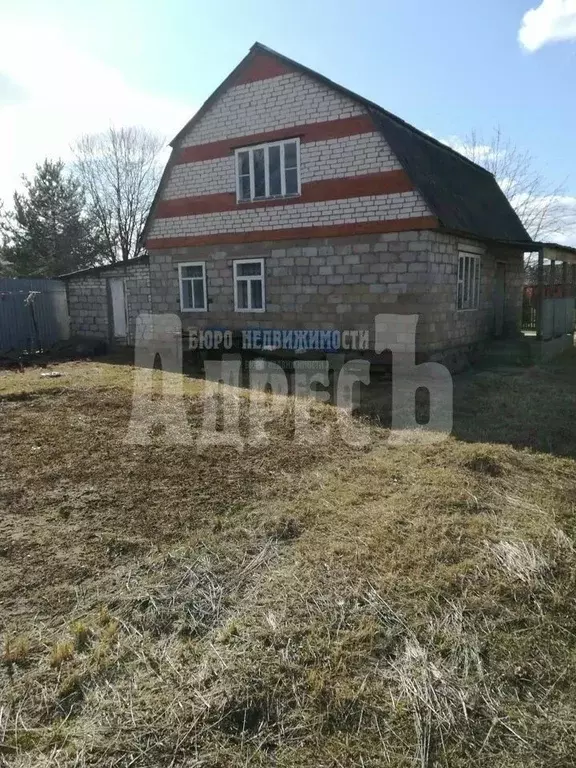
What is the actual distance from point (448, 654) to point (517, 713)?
0.43m

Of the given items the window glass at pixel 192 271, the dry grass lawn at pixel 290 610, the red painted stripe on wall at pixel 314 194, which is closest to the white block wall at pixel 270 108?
the red painted stripe on wall at pixel 314 194

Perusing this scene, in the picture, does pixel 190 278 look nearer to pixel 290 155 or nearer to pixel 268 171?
pixel 268 171

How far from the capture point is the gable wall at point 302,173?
10883 millimetres

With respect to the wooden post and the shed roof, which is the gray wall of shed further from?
the wooden post

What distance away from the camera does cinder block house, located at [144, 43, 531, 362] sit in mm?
10875

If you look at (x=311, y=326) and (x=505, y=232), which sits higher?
(x=505, y=232)

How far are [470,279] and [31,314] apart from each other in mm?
13083

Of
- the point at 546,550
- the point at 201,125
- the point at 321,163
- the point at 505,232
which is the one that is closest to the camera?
the point at 546,550

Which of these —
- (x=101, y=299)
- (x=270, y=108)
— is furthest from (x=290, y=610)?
(x=101, y=299)

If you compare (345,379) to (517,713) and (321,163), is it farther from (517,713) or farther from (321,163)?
(517,713)

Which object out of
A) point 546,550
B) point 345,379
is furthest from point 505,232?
point 546,550

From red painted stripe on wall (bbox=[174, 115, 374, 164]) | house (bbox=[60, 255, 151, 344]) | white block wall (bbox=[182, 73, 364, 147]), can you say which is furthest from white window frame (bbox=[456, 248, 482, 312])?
house (bbox=[60, 255, 151, 344])

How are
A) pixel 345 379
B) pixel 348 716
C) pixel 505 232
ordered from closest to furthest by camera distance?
1. pixel 348 716
2. pixel 345 379
3. pixel 505 232

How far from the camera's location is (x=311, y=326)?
1218 centimetres
